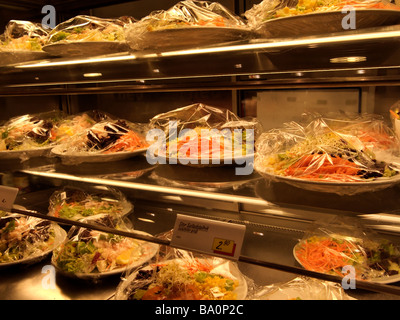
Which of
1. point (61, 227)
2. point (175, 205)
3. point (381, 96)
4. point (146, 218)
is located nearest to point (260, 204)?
point (175, 205)

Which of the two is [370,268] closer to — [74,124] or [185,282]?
[185,282]

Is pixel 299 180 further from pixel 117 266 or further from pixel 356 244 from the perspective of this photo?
pixel 117 266

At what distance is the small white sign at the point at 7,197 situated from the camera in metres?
1.35

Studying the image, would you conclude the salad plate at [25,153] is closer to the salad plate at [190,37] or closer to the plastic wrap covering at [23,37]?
the plastic wrap covering at [23,37]

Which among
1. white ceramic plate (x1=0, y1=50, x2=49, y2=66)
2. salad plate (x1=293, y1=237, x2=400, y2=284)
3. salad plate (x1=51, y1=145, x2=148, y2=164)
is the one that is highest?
white ceramic plate (x1=0, y1=50, x2=49, y2=66)

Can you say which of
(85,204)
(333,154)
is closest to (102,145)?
(85,204)

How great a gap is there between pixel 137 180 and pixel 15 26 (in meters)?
1.15

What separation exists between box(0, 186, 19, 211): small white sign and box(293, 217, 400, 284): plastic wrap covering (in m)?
1.03

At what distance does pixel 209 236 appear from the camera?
3.20ft

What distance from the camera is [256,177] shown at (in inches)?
47.1

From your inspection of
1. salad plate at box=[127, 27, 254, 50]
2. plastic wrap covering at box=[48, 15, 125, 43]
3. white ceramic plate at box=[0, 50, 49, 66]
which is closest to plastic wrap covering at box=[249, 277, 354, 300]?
salad plate at box=[127, 27, 254, 50]

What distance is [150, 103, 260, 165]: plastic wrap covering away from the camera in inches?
46.7

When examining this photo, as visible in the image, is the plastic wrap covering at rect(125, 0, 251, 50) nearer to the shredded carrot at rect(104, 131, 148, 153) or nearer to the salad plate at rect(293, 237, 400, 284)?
the shredded carrot at rect(104, 131, 148, 153)

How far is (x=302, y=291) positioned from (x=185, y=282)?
0.39 m
